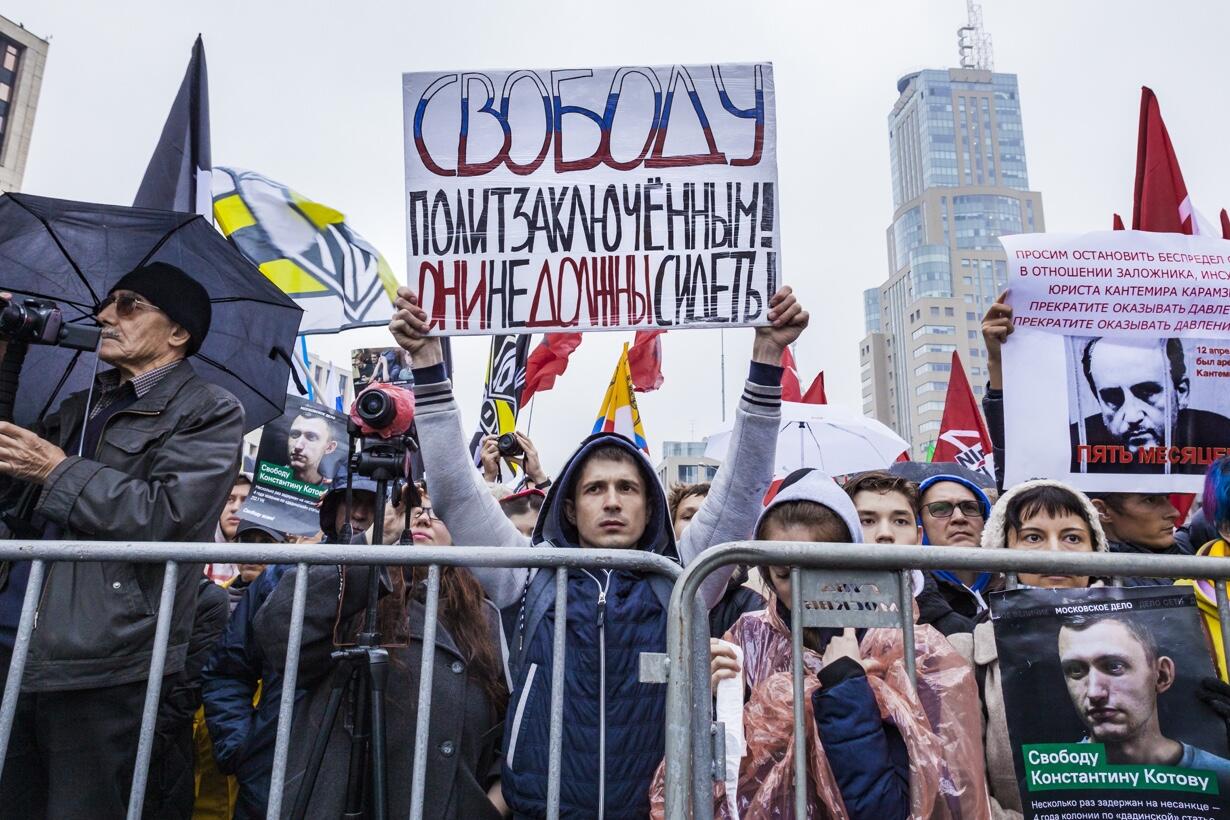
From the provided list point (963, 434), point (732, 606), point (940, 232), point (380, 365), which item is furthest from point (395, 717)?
point (940, 232)

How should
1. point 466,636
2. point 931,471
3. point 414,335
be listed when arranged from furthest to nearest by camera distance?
point 931,471
point 414,335
point 466,636

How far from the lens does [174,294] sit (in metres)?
2.93

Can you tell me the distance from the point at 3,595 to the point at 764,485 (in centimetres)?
217

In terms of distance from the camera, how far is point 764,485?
9.46 ft

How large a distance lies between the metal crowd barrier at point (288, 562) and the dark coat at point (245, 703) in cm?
64

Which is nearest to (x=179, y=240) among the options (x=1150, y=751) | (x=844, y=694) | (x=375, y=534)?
(x=375, y=534)

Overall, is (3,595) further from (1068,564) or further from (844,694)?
(1068,564)

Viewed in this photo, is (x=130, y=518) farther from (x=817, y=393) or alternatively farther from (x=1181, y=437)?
(x=817, y=393)

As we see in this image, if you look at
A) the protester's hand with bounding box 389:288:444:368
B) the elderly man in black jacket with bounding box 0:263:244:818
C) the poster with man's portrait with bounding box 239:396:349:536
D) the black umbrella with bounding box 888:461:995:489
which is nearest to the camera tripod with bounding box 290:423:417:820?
the elderly man in black jacket with bounding box 0:263:244:818

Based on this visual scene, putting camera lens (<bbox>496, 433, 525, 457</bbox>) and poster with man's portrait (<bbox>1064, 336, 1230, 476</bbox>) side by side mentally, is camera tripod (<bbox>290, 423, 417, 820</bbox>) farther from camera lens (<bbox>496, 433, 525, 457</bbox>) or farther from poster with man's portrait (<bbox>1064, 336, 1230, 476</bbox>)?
camera lens (<bbox>496, 433, 525, 457</bbox>)

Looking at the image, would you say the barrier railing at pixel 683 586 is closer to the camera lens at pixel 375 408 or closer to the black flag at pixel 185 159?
the camera lens at pixel 375 408

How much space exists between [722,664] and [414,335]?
1.50m

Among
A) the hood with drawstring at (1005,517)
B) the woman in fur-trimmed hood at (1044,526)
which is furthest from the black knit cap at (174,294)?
the hood with drawstring at (1005,517)

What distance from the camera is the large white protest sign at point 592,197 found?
305 cm
